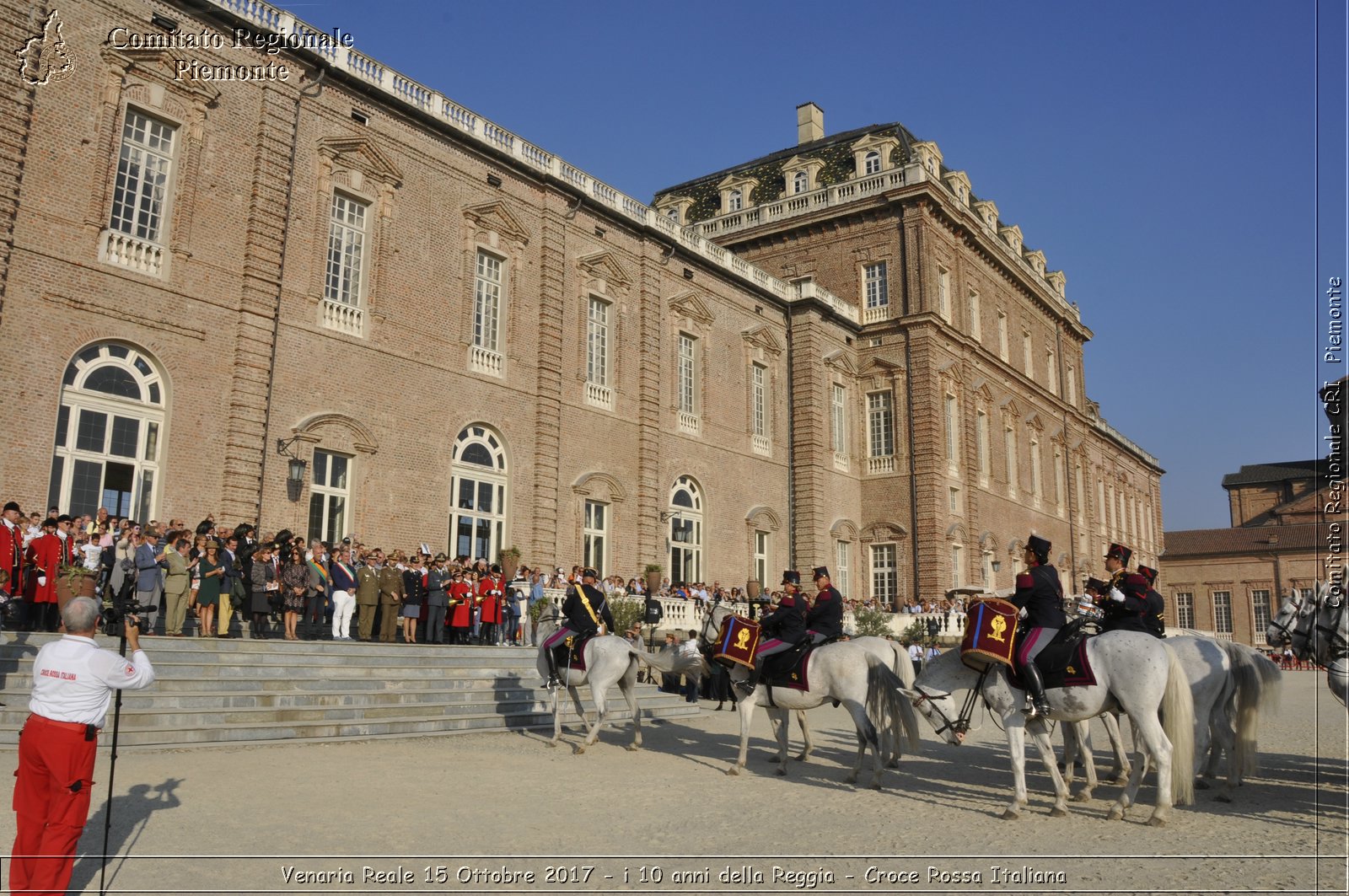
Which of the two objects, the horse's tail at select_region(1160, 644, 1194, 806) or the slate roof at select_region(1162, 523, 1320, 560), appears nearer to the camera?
the horse's tail at select_region(1160, 644, 1194, 806)

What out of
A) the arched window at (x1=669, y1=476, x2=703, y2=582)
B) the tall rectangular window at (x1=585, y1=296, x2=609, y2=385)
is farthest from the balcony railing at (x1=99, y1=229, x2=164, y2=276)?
the arched window at (x1=669, y1=476, x2=703, y2=582)

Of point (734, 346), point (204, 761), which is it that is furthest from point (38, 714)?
point (734, 346)

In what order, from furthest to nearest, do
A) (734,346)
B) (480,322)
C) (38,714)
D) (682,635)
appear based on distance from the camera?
(734,346) → (480,322) → (682,635) → (38,714)

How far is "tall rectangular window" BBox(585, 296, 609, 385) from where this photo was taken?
28906mm

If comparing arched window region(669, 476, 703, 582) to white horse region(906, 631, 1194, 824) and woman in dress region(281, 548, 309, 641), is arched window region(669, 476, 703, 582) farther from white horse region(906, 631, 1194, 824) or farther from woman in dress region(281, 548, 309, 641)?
white horse region(906, 631, 1194, 824)

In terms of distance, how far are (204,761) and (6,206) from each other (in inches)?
469

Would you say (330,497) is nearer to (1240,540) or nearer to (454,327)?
(454,327)

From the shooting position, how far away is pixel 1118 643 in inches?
353

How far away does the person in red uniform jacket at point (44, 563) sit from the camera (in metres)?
13.9

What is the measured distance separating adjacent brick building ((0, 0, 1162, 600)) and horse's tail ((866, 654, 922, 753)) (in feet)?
45.2

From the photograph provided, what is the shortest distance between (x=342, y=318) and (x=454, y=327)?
10.4 feet

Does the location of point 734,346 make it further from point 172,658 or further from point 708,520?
point 172,658

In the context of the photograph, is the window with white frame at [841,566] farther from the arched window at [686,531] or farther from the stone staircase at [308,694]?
the stone staircase at [308,694]

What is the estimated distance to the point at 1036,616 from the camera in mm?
9430
